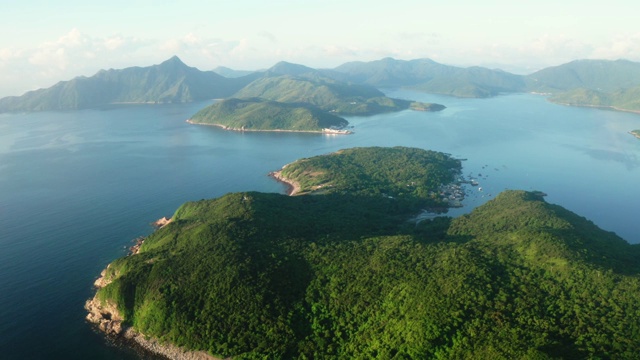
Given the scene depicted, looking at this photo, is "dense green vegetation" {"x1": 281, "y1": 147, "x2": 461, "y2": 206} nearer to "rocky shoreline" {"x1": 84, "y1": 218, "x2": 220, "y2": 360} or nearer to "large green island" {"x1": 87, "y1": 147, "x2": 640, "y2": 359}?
"large green island" {"x1": 87, "y1": 147, "x2": 640, "y2": 359}

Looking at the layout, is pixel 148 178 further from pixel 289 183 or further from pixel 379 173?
pixel 379 173

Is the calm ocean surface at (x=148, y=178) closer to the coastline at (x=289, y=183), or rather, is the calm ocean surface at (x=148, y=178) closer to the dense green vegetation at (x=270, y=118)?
the coastline at (x=289, y=183)

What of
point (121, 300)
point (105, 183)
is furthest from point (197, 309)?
point (105, 183)

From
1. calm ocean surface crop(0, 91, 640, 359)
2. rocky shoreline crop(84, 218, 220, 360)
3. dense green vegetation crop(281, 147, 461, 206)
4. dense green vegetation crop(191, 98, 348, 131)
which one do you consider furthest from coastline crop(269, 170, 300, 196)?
dense green vegetation crop(191, 98, 348, 131)

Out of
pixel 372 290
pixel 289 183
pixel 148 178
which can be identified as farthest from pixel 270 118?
pixel 372 290

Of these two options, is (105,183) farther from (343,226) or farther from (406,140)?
(406,140)

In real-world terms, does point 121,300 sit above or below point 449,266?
below

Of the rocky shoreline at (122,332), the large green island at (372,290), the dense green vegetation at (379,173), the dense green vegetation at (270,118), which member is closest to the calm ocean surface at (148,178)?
the rocky shoreline at (122,332)
